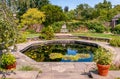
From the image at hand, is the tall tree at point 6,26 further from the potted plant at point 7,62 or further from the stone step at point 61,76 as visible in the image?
the stone step at point 61,76

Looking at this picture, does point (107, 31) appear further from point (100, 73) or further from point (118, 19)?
point (100, 73)

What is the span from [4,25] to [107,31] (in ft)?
80.6

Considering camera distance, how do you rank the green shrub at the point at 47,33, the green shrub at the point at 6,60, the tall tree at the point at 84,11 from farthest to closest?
the tall tree at the point at 84,11, the green shrub at the point at 47,33, the green shrub at the point at 6,60

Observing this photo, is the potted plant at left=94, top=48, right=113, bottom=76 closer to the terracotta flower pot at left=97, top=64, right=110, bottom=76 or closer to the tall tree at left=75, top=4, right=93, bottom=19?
the terracotta flower pot at left=97, top=64, right=110, bottom=76

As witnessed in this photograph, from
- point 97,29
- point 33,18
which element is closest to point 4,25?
point 97,29

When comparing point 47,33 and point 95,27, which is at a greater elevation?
point 95,27

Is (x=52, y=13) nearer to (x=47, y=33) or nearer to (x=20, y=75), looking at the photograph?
(x=47, y=33)

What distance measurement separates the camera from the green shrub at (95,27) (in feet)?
93.1

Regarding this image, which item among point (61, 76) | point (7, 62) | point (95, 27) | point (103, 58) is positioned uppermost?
point (95, 27)

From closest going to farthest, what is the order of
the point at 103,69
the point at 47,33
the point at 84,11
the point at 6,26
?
the point at 6,26 → the point at 103,69 → the point at 47,33 → the point at 84,11

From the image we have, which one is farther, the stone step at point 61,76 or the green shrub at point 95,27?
the green shrub at point 95,27

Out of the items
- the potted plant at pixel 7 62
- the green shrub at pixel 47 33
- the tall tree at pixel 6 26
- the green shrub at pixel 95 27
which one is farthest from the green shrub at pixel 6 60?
the green shrub at pixel 95 27

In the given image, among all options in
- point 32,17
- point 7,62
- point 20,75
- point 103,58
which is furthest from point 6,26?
point 32,17

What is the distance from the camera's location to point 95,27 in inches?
1137
